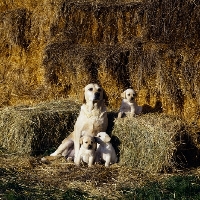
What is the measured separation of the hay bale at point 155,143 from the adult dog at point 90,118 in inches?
13.0

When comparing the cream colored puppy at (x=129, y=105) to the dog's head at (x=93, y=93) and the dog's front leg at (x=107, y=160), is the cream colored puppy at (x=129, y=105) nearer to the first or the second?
the dog's head at (x=93, y=93)

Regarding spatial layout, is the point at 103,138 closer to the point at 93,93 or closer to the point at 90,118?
the point at 90,118

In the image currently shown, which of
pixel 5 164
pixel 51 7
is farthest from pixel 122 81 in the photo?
pixel 5 164

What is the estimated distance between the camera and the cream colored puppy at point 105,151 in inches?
349

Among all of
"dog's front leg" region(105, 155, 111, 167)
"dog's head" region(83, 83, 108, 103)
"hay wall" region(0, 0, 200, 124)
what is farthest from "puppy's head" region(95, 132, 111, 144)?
"hay wall" region(0, 0, 200, 124)

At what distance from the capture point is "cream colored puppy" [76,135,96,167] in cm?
864

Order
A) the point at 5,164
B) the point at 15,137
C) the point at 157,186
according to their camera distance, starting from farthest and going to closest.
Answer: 1. the point at 15,137
2. the point at 5,164
3. the point at 157,186

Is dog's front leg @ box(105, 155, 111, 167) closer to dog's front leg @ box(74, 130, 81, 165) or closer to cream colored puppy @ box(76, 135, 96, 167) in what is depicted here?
cream colored puppy @ box(76, 135, 96, 167)

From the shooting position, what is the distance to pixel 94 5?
10969 mm

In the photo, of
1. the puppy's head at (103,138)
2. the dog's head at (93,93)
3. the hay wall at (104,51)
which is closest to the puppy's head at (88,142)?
the puppy's head at (103,138)

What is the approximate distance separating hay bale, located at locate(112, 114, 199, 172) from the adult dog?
33cm

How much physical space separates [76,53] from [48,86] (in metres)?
1.15

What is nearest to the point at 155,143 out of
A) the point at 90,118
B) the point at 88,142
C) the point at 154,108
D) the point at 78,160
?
the point at 88,142

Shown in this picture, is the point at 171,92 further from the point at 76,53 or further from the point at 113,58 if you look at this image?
the point at 76,53
